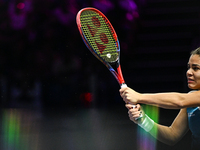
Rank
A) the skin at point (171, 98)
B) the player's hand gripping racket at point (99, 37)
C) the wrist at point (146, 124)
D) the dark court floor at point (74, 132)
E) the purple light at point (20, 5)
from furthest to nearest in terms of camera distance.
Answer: the purple light at point (20, 5) < the dark court floor at point (74, 132) < the player's hand gripping racket at point (99, 37) < the wrist at point (146, 124) < the skin at point (171, 98)

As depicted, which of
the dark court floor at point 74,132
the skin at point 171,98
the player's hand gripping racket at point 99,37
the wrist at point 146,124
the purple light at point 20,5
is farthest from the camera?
the purple light at point 20,5

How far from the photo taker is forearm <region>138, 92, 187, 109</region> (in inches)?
66.9

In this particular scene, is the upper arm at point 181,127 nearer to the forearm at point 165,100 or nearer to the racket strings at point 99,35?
the forearm at point 165,100

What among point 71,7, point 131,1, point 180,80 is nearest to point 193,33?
point 180,80

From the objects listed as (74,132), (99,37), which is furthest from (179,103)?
(74,132)

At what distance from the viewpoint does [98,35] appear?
2.22 metres

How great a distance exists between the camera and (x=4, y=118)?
19.5 feet

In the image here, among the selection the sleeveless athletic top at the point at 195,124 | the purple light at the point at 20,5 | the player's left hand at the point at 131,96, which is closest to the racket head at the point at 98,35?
the player's left hand at the point at 131,96

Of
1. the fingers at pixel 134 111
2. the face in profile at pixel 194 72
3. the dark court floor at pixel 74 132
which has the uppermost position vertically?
the face in profile at pixel 194 72

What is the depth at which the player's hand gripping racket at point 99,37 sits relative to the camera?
7.05 feet

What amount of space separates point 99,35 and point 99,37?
20 mm

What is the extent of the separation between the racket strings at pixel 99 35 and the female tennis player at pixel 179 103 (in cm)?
47

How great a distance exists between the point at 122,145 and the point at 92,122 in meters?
1.65

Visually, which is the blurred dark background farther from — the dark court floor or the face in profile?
the face in profile
